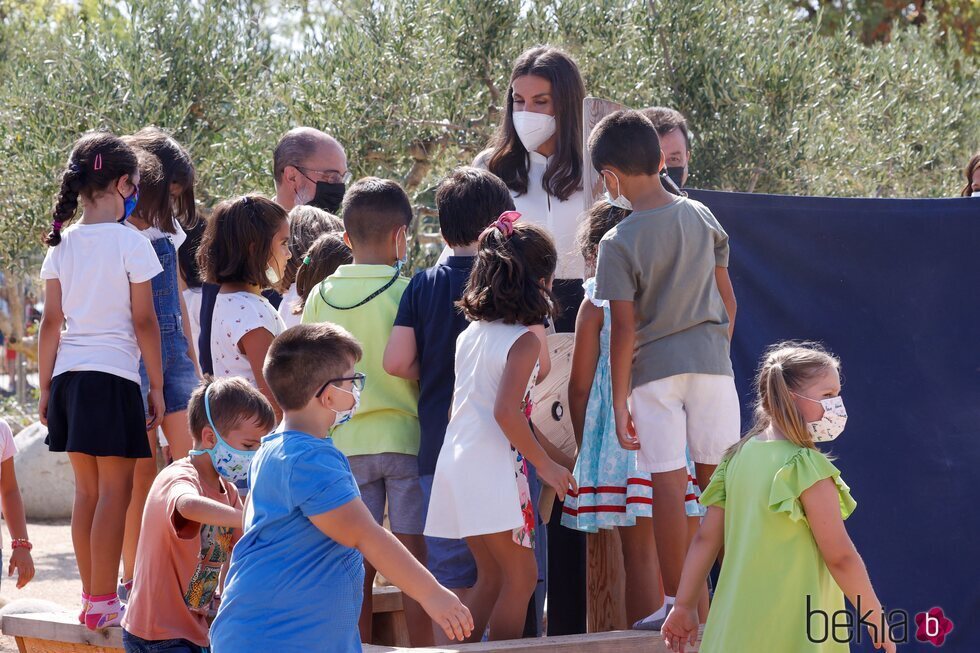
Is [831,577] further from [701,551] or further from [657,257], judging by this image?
[657,257]

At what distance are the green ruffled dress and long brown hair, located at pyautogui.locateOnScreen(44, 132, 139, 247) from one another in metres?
2.49

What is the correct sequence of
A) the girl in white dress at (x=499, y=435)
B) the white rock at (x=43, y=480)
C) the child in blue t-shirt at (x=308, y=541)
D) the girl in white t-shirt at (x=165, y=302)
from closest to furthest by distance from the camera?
the child in blue t-shirt at (x=308, y=541) → the girl in white dress at (x=499, y=435) → the girl in white t-shirt at (x=165, y=302) → the white rock at (x=43, y=480)

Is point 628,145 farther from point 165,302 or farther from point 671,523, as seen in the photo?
point 165,302

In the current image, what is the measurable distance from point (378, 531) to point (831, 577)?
4.27 ft

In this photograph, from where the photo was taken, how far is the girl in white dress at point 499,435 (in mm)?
3809

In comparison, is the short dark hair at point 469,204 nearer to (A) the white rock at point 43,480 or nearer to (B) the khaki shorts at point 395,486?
(B) the khaki shorts at point 395,486

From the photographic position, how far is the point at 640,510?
412 centimetres

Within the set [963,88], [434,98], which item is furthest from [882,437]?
[963,88]

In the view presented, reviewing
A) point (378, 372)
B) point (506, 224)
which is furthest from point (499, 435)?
point (506, 224)

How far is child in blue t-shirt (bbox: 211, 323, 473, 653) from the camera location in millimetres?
2990

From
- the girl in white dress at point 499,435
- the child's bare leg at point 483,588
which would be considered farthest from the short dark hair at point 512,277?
the child's bare leg at point 483,588

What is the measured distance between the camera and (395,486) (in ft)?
13.9

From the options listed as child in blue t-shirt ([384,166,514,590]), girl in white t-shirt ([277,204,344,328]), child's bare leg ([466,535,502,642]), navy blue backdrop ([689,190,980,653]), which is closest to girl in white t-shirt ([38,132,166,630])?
girl in white t-shirt ([277,204,344,328])

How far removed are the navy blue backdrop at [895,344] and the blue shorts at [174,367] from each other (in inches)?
86.3
